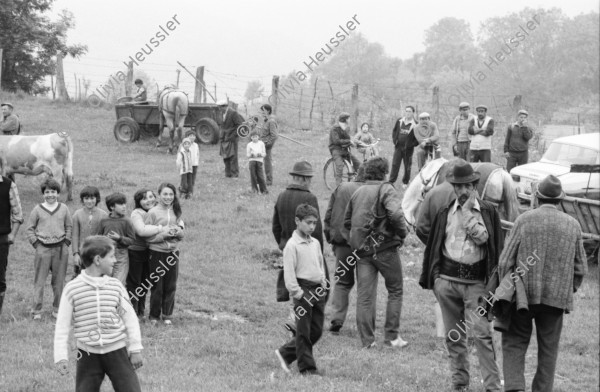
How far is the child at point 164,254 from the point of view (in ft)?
32.5

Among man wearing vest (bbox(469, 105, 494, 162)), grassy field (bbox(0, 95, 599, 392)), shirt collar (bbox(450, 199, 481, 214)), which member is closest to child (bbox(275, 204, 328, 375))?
grassy field (bbox(0, 95, 599, 392))

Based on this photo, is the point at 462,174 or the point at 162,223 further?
the point at 162,223

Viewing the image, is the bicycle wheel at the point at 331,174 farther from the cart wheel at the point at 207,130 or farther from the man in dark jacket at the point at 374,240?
the man in dark jacket at the point at 374,240

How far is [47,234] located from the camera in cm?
995

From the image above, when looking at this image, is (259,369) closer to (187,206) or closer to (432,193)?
(432,193)

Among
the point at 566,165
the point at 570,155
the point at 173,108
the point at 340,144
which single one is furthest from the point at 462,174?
the point at 173,108

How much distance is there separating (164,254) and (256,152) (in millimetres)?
7252

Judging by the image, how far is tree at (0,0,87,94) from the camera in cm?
2998

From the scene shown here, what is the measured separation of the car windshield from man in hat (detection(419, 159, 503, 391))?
8.98 meters

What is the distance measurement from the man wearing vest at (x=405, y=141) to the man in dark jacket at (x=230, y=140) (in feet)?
11.1

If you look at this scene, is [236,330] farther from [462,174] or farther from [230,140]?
[230,140]

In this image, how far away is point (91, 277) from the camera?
608cm

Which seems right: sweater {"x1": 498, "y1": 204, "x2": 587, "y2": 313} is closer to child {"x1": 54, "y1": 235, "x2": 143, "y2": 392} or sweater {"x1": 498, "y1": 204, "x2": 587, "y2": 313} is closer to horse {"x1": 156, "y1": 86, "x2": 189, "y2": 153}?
child {"x1": 54, "y1": 235, "x2": 143, "y2": 392}

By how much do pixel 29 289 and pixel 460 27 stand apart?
358ft
